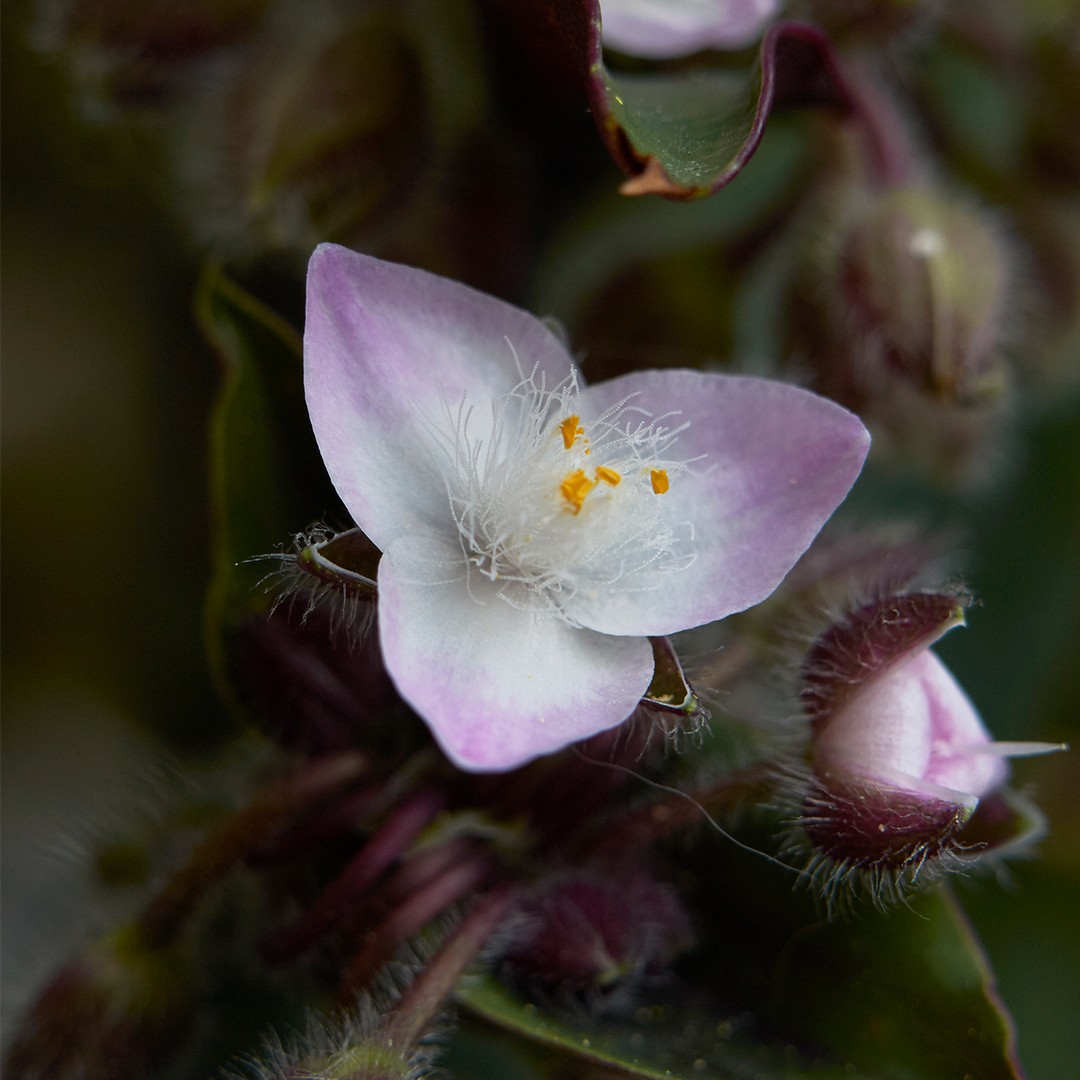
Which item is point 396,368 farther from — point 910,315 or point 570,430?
point 910,315

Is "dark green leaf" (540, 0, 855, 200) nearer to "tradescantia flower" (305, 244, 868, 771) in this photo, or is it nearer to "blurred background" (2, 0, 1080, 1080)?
"tradescantia flower" (305, 244, 868, 771)

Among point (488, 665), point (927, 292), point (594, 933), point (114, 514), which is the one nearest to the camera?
point (488, 665)

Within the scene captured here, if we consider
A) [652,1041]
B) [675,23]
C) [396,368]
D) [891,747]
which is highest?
[675,23]

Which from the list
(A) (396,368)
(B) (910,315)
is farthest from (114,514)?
(B) (910,315)

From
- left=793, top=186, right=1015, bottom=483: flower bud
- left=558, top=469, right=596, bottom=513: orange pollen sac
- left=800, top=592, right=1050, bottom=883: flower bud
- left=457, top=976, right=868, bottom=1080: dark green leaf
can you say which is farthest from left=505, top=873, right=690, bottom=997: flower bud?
left=793, top=186, right=1015, bottom=483: flower bud

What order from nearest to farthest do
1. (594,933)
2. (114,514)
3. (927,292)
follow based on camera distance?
(594,933), (927,292), (114,514)

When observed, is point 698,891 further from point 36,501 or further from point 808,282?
point 36,501

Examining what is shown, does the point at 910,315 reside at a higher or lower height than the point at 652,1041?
higher

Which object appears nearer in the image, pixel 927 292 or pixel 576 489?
pixel 576 489
